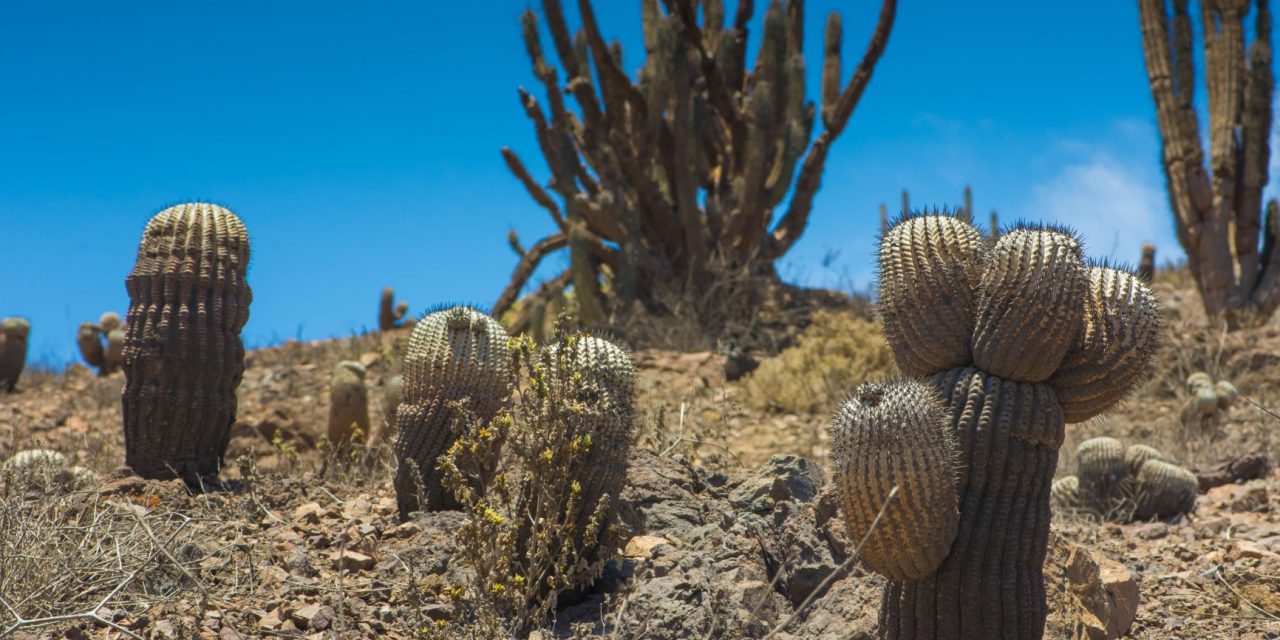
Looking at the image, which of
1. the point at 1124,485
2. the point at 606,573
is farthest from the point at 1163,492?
the point at 606,573

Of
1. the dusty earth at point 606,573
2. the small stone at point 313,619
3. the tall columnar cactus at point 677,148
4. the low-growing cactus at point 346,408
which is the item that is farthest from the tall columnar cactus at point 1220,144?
the small stone at point 313,619

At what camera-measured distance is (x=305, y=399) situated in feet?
36.4

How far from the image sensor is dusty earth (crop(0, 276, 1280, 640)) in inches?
168

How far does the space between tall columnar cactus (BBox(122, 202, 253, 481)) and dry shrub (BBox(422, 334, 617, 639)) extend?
7.79 feet

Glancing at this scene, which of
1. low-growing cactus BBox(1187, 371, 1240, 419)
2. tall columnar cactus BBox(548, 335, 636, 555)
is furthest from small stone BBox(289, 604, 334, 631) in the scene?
low-growing cactus BBox(1187, 371, 1240, 419)

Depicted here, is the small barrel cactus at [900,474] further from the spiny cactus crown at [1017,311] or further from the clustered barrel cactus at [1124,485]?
the clustered barrel cactus at [1124,485]

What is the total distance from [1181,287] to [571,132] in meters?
8.80

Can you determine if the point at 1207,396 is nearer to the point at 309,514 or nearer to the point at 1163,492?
the point at 1163,492

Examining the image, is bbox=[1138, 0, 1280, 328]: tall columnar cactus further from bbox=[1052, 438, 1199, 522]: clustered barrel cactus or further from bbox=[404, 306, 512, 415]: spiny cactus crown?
bbox=[404, 306, 512, 415]: spiny cactus crown

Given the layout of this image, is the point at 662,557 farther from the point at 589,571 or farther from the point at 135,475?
the point at 135,475

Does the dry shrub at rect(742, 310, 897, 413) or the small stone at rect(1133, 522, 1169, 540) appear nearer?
the small stone at rect(1133, 522, 1169, 540)

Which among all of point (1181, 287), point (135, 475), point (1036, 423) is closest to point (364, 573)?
point (135, 475)

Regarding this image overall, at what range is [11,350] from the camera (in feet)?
38.3

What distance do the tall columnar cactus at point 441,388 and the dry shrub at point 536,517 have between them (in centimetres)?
72
